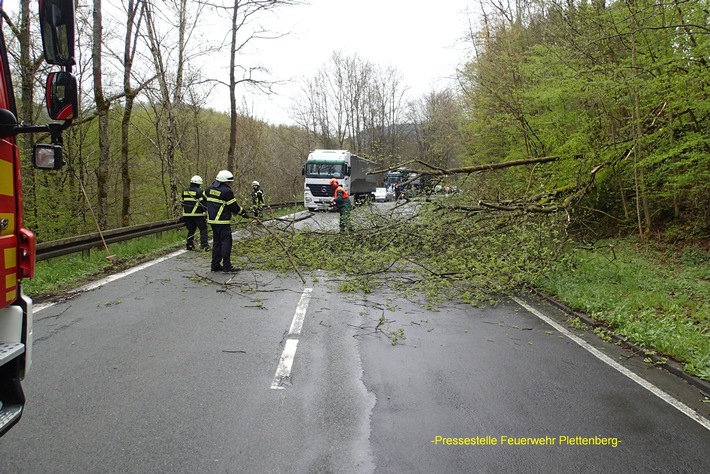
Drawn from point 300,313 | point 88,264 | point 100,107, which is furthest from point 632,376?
point 100,107

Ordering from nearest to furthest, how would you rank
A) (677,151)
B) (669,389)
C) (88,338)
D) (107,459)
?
1. (107,459)
2. (669,389)
3. (88,338)
4. (677,151)

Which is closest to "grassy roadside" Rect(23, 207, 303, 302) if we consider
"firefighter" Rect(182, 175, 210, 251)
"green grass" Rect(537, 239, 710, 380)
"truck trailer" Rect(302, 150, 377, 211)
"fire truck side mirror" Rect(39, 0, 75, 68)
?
"firefighter" Rect(182, 175, 210, 251)

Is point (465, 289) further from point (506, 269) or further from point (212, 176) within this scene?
point (212, 176)

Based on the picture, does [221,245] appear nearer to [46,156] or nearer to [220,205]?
[220,205]

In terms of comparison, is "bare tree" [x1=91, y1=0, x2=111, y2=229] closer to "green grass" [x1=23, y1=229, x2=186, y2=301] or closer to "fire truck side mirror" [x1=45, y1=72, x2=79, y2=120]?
"green grass" [x1=23, y1=229, x2=186, y2=301]

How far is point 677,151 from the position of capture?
9.22 metres

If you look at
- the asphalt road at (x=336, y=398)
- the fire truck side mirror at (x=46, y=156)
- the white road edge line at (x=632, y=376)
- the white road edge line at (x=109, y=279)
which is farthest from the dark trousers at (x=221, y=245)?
the fire truck side mirror at (x=46, y=156)

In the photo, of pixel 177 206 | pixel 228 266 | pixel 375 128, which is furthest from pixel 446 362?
pixel 375 128

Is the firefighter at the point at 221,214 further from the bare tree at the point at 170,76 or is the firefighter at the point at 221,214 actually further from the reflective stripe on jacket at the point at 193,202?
the bare tree at the point at 170,76

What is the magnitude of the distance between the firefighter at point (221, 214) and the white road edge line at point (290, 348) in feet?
8.97

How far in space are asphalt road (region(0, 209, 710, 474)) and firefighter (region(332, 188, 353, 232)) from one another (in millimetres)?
5143

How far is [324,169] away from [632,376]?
24671 millimetres

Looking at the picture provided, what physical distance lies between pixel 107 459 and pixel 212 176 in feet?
94.2

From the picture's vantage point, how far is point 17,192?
9.99 ft
